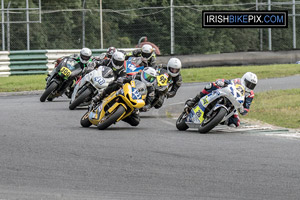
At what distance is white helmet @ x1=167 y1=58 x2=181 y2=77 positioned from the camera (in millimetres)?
14500

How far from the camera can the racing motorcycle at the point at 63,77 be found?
17.1 m

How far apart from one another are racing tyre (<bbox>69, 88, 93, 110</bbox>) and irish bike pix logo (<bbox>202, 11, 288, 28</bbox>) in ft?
37.4

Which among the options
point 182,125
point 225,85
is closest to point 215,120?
point 225,85

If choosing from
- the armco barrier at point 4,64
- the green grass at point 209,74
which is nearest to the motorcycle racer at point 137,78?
the green grass at point 209,74

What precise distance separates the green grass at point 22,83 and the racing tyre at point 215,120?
11095mm

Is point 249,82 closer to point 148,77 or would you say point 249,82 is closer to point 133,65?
point 148,77

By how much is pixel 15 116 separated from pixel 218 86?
14.7 ft

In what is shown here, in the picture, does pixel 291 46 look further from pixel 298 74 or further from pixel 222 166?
pixel 222 166

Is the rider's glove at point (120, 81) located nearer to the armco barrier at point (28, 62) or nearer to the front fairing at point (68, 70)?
the front fairing at point (68, 70)

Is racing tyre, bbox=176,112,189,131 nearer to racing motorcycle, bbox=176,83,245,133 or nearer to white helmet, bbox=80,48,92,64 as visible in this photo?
racing motorcycle, bbox=176,83,245,133

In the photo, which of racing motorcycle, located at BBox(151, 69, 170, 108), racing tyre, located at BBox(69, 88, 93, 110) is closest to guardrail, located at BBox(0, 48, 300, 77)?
racing tyre, located at BBox(69, 88, 93, 110)

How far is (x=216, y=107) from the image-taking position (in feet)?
36.1

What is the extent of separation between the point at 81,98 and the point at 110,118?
139 inches

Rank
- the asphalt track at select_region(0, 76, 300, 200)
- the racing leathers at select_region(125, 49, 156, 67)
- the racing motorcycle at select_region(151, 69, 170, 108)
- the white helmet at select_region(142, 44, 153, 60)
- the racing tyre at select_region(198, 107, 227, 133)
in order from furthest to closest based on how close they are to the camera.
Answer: the white helmet at select_region(142, 44, 153, 60)
the racing leathers at select_region(125, 49, 156, 67)
the racing motorcycle at select_region(151, 69, 170, 108)
the racing tyre at select_region(198, 107, 227, 133)
the asphalt track at select_region(0, 76, 300, 200)
